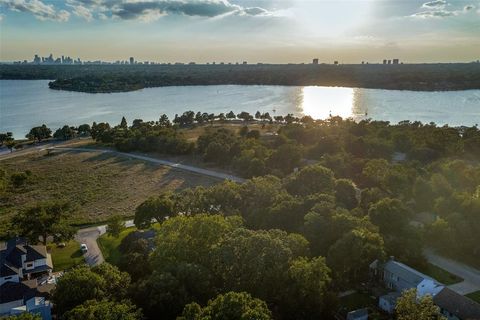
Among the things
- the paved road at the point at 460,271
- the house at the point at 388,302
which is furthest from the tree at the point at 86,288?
the paved road at the point at 460,271

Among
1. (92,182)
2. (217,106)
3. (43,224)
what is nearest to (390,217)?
(43,224)

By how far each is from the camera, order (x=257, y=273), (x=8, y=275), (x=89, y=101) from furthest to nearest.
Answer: (x=89, y=101) → (x=8, y=275) → (x=257, y=273)

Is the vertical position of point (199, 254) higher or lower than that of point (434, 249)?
higher

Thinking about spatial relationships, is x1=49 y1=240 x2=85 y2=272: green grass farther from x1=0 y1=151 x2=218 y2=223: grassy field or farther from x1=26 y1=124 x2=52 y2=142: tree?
x1=26 y1=124 x2=52 y2=142: tree

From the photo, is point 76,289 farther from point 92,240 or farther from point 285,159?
point 285,159

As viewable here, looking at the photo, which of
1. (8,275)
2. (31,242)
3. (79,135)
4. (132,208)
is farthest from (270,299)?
(79,135)

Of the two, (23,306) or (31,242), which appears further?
(31,242)

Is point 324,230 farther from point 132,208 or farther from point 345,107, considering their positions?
point 345,107
